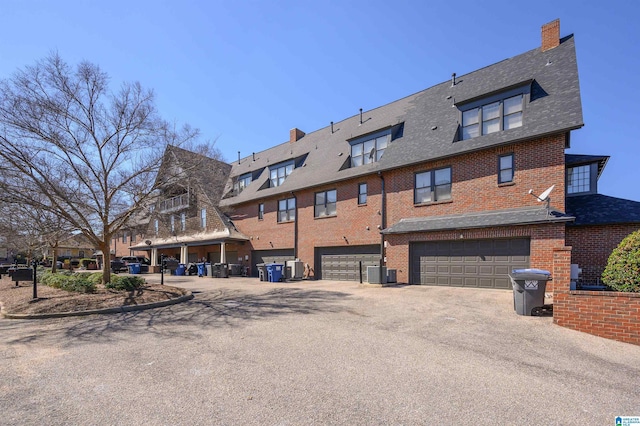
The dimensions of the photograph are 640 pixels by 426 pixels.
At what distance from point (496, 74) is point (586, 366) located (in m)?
15.3

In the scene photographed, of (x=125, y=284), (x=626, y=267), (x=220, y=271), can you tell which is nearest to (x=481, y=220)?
(x=626, y=267)

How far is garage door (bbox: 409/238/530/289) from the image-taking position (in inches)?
496

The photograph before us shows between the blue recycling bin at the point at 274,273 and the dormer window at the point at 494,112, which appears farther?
the blue recycling bin at the point at 274,273

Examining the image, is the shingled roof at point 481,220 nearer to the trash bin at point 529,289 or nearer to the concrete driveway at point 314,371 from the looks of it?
the trash bin at point 529,289

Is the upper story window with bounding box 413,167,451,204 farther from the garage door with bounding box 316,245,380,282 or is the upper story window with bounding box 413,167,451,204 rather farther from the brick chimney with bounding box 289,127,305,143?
the brick chimney with bounding box 289,127,305,143

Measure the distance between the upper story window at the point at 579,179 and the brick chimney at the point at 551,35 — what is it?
598 centimetres

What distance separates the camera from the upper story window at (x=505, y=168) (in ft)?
43.5

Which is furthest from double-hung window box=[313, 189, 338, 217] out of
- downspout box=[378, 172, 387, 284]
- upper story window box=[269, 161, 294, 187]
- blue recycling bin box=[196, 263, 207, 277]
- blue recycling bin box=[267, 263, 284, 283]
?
blue recycling bin box=[196, 263, 207, 277]

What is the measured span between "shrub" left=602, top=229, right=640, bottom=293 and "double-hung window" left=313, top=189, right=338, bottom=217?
1325cm

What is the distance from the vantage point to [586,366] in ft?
16.4

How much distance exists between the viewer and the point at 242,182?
27641mm

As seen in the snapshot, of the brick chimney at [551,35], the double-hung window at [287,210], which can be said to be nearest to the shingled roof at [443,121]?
the brick chimney at [551,35]

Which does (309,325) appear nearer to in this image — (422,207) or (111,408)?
(111,408)

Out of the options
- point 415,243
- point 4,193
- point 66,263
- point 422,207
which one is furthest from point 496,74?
point 66,263
